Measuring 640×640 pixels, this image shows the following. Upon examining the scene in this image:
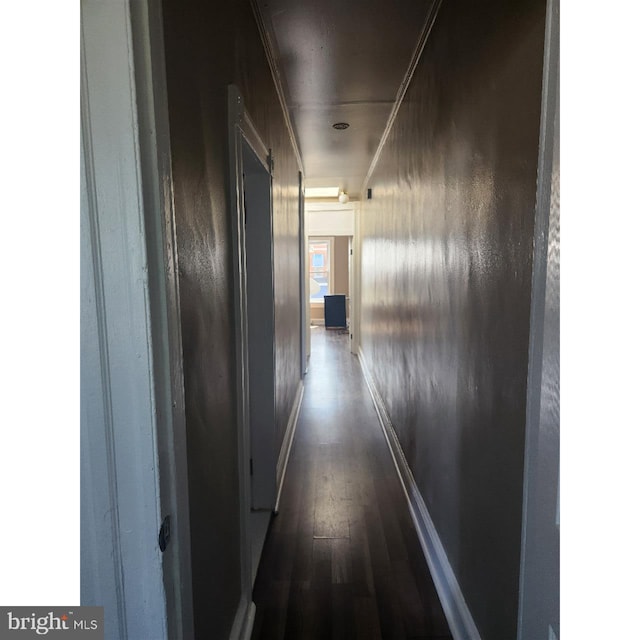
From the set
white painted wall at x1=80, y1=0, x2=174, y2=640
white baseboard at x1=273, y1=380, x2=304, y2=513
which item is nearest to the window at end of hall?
white baseboard at x1=273, y1=380, x2=304, y2=513

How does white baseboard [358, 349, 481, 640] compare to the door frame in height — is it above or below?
below

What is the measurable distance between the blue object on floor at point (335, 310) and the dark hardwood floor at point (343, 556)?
710 cm

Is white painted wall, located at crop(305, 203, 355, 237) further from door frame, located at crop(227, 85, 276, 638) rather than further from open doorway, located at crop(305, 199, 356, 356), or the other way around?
door frame, located at crop(227, 85, 276, 638)

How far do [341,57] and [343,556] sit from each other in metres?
2.72

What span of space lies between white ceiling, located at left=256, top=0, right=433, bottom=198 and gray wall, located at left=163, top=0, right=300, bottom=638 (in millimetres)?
452

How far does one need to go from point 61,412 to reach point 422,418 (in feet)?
6.77

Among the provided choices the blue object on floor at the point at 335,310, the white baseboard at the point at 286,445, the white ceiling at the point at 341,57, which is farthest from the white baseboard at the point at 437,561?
the blue object on floor at the point at 335,310

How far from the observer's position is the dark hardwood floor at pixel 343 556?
1.86 metres

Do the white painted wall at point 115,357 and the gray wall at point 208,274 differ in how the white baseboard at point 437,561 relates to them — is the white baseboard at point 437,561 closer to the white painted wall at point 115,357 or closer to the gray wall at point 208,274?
the gray wall at point 208,274

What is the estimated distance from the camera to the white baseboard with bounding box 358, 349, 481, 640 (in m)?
1.70

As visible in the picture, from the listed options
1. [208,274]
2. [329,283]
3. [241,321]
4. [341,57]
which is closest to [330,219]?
[329,283]

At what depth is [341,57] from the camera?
2609 millimetres

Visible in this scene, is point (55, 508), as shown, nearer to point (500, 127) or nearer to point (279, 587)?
point (500, 127)

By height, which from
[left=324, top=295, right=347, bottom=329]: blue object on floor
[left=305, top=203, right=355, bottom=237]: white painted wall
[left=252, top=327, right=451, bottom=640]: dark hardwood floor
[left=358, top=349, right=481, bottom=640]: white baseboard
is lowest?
[left=252, top=327, right=451, bottom=640]: dark hardwood floor
